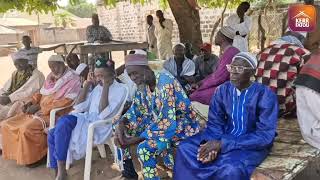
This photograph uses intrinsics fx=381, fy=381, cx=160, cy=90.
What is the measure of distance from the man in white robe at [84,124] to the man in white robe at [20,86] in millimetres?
1550

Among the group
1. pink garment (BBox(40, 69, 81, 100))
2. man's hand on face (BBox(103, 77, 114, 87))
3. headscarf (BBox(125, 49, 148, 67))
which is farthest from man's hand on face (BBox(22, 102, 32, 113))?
headscarf (BBox(125, 49, 148, 67))

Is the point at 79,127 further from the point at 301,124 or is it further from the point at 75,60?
the point at 301,124

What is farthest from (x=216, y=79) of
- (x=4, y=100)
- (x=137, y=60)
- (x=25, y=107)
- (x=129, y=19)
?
(x=129, y=19)

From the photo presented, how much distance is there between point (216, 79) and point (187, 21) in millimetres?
3168

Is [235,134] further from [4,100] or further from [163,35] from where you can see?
[163,35]

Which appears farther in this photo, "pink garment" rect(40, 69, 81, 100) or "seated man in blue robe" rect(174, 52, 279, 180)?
"pink garment" rect(40, 69, 81, 100)

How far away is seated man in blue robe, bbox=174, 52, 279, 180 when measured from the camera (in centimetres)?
279

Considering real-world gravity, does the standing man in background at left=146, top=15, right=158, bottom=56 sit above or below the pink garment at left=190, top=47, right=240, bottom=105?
above

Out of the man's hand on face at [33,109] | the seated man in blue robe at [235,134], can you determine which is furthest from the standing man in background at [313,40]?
the man's hand on face at [33,109]

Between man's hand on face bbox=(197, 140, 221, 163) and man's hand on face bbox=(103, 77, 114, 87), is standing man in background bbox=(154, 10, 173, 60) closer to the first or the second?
man's hand on face bbox=(103, 77, 114, 87)

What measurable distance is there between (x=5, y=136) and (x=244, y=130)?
3419mm

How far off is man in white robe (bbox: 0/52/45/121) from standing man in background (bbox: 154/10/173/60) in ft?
16.8

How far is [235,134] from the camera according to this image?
10.1 feet

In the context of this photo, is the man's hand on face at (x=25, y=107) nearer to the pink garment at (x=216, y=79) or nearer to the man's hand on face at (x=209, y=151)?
the pink garment at (x=216, y=79)
